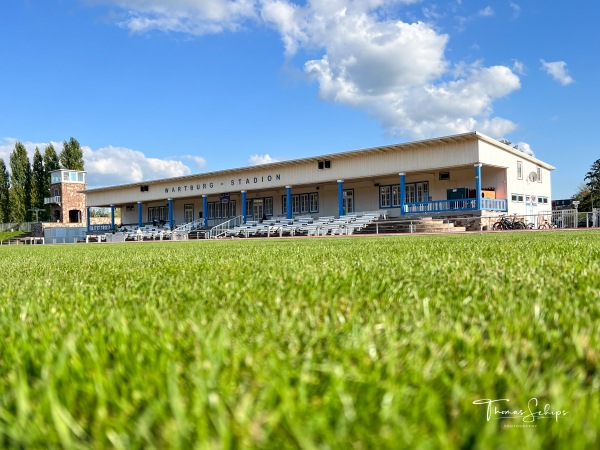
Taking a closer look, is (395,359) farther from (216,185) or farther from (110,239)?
(110,239)

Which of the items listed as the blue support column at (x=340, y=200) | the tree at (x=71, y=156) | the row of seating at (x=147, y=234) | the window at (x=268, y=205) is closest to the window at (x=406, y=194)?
the blue support column at (x=340, y=200)

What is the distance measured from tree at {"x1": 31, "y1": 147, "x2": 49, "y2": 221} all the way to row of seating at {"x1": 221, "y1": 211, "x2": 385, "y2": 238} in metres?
43.3

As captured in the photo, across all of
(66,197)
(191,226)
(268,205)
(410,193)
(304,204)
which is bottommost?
(191,226)

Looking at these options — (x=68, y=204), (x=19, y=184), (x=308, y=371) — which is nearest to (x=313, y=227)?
(x=308, y=371)

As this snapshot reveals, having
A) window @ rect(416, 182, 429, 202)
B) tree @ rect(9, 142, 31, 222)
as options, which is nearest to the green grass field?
window @ rect(416, 182, 429, 202)

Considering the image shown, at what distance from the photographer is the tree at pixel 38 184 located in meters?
66.0

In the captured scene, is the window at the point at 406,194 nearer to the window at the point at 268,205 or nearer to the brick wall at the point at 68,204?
the window at the point at 268,205

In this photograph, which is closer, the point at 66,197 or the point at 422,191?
the point at 422,191

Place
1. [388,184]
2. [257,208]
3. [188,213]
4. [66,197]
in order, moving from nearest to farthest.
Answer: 1. [388,184]
2. [257,208]
3. [188,213]
4. [66,197]

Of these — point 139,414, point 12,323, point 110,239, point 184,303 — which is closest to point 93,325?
point 12,323

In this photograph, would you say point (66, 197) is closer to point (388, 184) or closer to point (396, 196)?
point (388, 184)

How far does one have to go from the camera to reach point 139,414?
0.90 meters

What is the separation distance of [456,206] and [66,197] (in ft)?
163

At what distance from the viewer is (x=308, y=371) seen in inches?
43.3
